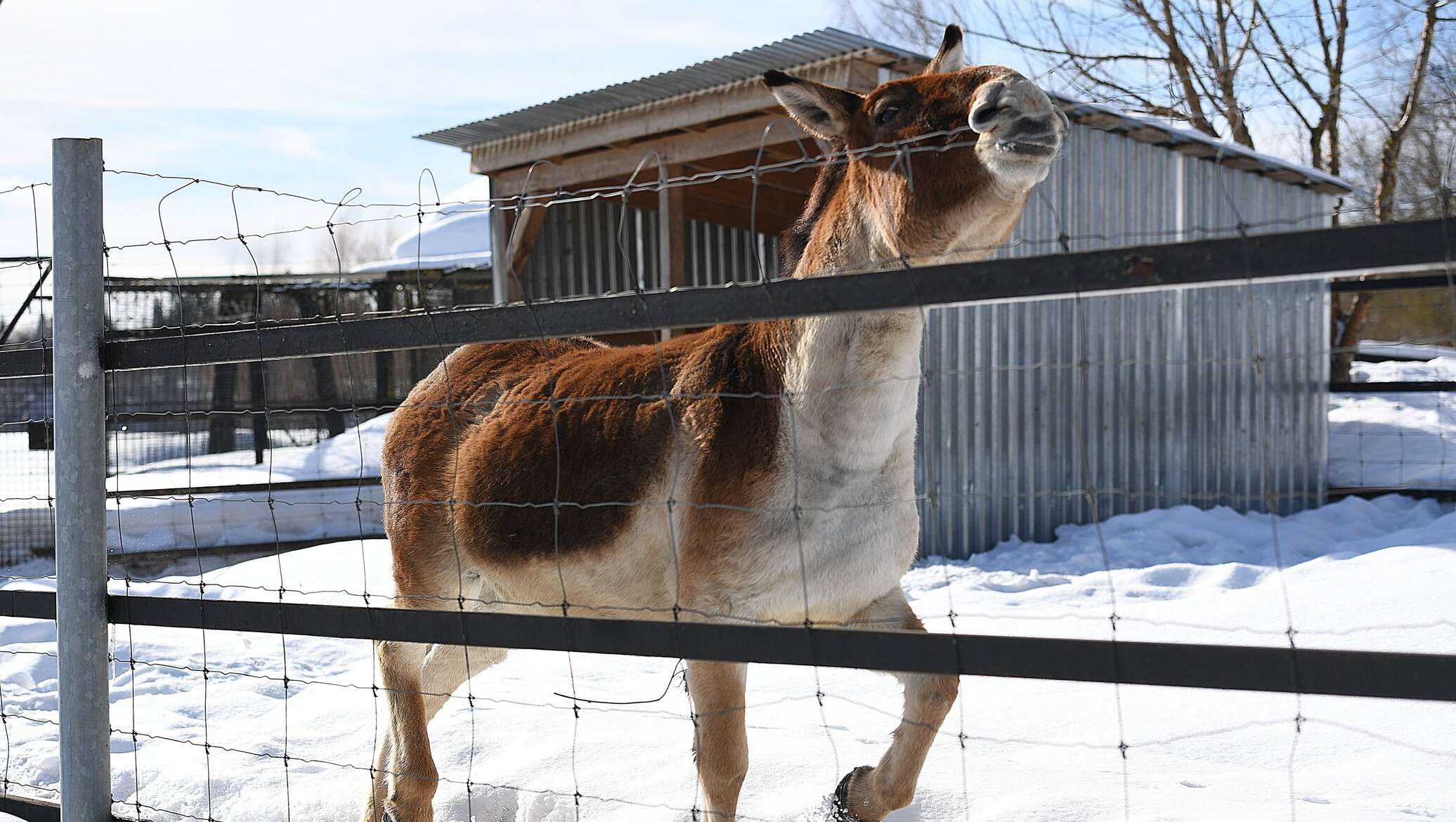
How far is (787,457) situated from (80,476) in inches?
77.2

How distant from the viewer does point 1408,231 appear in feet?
5.24

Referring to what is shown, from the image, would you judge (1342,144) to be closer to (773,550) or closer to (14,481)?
(773,550)

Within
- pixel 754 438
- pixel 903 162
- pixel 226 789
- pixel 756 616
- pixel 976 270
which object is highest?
pixel 903 162

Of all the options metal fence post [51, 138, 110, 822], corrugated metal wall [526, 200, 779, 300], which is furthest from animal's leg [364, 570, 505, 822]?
corrugated metal wall [526, 200, 779, 300]

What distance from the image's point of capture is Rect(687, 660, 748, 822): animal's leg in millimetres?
2918

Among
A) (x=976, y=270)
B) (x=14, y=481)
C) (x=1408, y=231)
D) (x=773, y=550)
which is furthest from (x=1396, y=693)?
(x=14, y=481)

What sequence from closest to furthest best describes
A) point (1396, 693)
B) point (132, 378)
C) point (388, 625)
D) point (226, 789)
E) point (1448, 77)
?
point (1396, 693), point (388, 625), point (226, 789), point (132, 378), point (1448, 77)

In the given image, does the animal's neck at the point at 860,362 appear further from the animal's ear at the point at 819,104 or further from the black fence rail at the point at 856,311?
the black fence rail at the point at 856,311

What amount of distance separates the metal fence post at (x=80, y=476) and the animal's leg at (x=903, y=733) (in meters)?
2.17

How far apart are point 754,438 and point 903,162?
0.85 metres

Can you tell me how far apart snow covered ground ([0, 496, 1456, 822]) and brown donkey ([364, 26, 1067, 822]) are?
282mm

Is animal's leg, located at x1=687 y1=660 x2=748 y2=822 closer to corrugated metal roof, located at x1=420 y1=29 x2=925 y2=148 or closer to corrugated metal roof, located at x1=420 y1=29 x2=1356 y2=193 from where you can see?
corrugated metal roof, located at x1=420 y1=29 x2=1356 y2=193

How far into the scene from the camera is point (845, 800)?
10.7ft

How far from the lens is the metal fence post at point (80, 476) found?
9.64 ft
